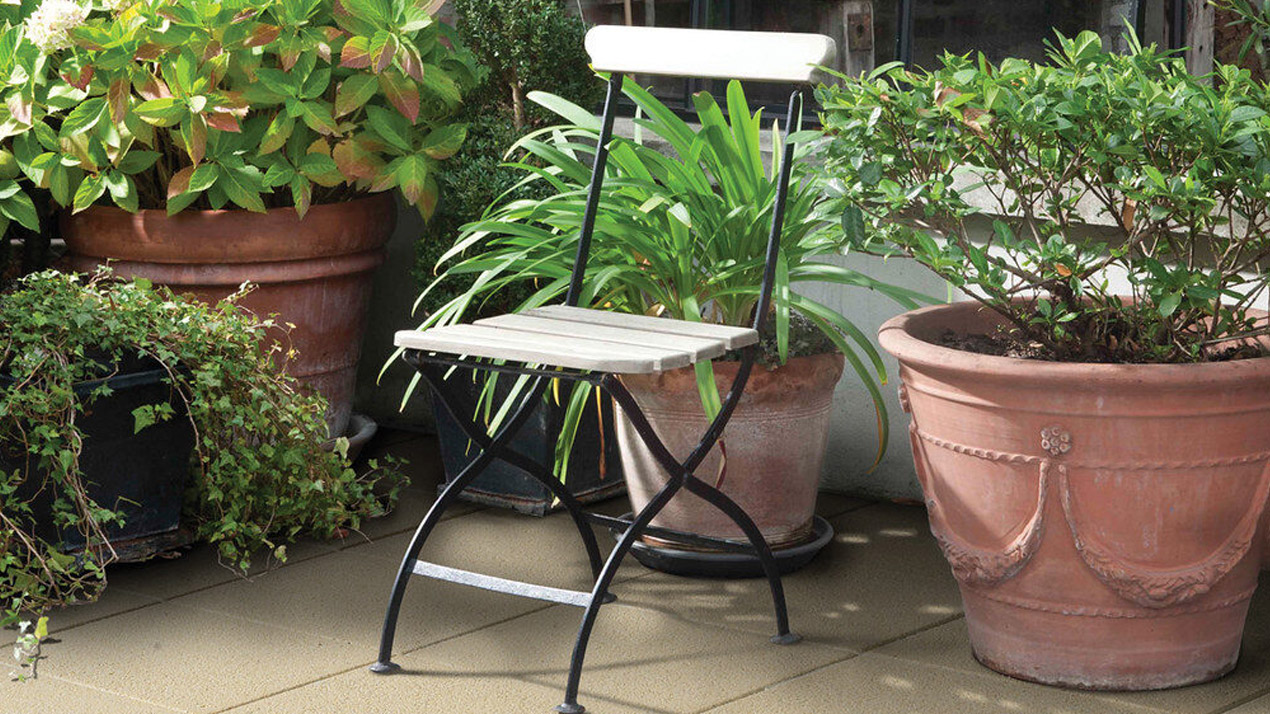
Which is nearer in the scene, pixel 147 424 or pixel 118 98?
pixel 147 424

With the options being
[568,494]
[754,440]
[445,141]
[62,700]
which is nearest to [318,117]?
[445,141]

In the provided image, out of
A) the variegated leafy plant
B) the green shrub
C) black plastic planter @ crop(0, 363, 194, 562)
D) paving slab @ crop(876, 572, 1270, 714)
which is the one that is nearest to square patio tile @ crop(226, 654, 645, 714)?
paving slab @ crop(876, 572, 1270, 714)

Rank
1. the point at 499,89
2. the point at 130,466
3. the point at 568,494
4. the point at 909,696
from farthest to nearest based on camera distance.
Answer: the point at 499,89 → the point at 130,466 → the point at 568,494 → the point at 909,696

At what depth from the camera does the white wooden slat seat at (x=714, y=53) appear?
115 inches

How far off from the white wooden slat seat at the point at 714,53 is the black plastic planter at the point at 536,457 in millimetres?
895

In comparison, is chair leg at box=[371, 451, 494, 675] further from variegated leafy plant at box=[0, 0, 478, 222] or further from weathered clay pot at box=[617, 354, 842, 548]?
variegated leafy plant at box=[0, 0, 478, 222]

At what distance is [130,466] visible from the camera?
3.33 meters

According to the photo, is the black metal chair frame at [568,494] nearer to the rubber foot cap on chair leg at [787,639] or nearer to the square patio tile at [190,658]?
the rubber foot cap on chair leg at [787,639]

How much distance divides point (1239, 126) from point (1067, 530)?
27.8 inches

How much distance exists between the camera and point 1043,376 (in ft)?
8.27

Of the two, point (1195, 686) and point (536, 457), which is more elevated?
point (536, 457)

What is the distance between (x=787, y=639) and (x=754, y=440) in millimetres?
449

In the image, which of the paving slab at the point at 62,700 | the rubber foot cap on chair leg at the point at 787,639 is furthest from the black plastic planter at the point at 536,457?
the paving slab at the point at 62,700

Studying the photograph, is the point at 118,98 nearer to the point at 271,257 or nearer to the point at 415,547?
the point at 271,257
